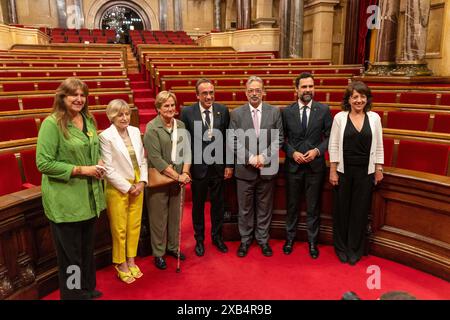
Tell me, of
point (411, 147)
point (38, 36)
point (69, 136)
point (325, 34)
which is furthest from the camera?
point (38, 36)

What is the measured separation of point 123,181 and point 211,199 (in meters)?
0.62

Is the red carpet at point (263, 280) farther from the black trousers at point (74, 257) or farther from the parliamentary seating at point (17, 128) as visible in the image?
the parliamentary seating at point (17, 128)

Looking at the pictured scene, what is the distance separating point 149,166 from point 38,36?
31.8 ft

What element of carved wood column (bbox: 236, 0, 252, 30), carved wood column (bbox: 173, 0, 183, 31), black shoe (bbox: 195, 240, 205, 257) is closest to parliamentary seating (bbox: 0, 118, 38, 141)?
black shoe (bbox: 195, 240, 205, 257)

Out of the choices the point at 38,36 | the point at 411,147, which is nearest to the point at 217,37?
the point at 38,36

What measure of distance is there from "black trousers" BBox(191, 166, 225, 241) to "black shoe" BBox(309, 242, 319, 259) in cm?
56

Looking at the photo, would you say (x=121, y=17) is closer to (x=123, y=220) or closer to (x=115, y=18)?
(x=115, y=18)

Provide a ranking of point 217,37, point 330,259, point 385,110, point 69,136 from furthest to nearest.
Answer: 1. point 217,37
2. point 385,110
3. point 330,259
4. point 69,136

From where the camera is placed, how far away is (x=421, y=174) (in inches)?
81.0

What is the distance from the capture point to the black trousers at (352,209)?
210cm

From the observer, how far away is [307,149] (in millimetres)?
2172

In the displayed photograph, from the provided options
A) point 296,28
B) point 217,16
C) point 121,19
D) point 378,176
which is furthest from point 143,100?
point 121,19

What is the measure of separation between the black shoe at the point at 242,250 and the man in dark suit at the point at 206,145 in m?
0.22
